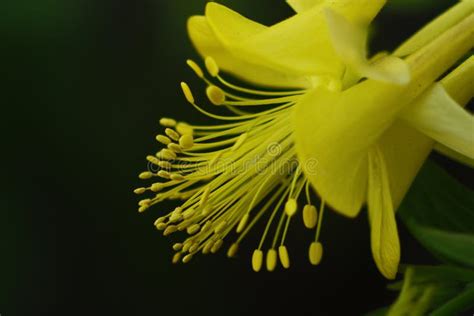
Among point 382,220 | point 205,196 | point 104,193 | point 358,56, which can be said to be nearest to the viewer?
point 358,56

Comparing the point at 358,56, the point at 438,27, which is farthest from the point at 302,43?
the point at 438,27

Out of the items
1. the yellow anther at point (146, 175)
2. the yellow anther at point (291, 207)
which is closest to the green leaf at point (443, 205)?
the yellow anther at point (291, 207)

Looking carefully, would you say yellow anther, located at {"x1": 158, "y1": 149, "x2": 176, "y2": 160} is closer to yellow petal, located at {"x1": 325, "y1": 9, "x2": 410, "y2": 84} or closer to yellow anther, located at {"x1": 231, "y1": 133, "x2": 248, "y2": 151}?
yellow anther, located at {"x1": 231, "y1": 133, "x2": 248, "y2": 151}

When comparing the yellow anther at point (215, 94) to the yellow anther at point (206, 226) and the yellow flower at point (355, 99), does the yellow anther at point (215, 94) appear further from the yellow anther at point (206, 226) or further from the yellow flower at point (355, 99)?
the yellow anther at point (206, 226)

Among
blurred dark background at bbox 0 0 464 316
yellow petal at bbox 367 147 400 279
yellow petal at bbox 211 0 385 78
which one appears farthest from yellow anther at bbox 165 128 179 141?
blurred dark background at bbox 0 0 464 316

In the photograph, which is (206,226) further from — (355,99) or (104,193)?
(104,193)

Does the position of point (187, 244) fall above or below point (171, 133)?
below
